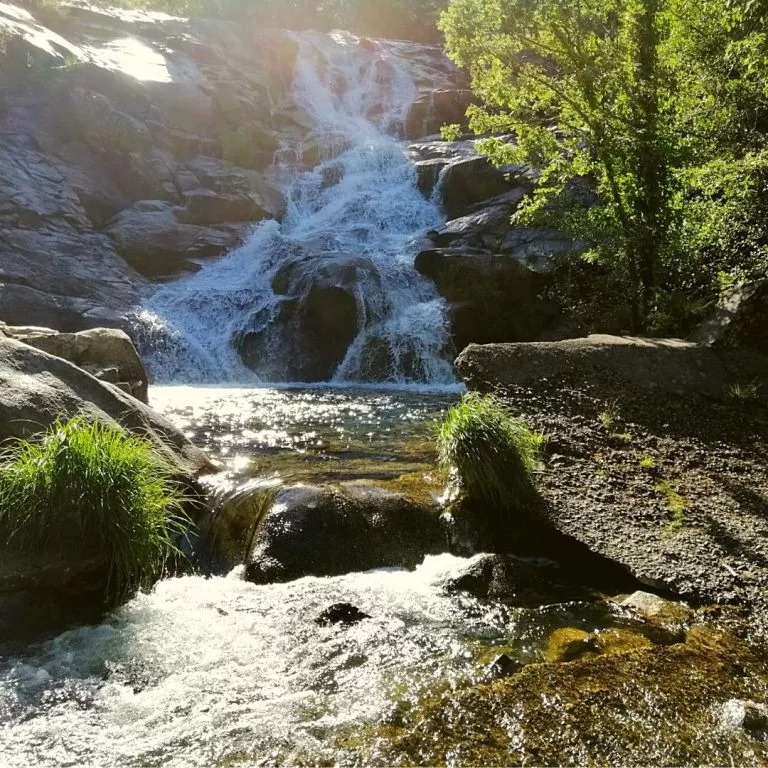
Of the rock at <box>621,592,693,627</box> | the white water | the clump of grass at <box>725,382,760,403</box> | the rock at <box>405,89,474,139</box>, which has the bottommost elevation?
the white water

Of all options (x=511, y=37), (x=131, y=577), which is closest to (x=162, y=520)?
(x=131, y=577)

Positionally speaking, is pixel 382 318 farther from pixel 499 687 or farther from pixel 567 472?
pixel 499 687

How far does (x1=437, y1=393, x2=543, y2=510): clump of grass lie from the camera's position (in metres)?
6.20

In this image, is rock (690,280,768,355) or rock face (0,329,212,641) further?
rock (690,280,768,355)

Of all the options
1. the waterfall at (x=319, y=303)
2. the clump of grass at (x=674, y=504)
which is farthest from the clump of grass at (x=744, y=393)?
the waterfall at (x=319, y=303)

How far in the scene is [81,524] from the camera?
5148 millimetres

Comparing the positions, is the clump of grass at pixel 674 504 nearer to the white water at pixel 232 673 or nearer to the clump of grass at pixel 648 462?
the clump of grass at pixel 648 462

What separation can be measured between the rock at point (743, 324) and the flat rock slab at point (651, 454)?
1.05 feet

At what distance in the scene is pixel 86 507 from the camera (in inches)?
204

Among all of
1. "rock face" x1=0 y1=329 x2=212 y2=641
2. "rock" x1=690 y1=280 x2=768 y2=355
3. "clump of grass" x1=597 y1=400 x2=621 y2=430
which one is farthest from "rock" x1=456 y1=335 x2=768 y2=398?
"rock face" x1=0 y1=329 x2=212 y2=641

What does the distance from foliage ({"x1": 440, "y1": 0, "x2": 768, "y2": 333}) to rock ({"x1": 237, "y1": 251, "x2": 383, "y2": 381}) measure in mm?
7479

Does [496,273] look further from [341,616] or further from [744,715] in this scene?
[744,715]

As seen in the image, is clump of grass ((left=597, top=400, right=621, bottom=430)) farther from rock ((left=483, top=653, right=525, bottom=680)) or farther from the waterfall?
the waterfall

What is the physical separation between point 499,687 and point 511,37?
458 inches
